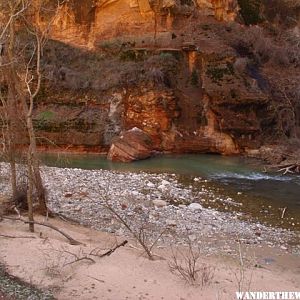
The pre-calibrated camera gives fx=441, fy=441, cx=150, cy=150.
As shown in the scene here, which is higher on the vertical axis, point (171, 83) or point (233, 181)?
point (171, 83)

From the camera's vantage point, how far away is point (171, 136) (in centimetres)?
2355

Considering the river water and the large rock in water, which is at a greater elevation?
the large rock in water

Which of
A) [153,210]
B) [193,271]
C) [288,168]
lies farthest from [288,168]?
[193,271]

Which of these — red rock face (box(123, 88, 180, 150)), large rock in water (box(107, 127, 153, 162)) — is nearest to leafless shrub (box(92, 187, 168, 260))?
large rock in water (box(107, 127, 153, 162))

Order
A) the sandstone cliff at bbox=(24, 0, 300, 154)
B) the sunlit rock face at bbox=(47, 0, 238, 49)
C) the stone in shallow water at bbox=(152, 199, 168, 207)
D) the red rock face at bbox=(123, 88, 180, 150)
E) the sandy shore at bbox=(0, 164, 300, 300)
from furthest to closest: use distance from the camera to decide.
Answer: the sunlit rock face at bbox=(47, 0, 238, 49) → the red rock face at bbox=(123, 88, 180, 150) → the sandstone cliff at bbox=(24, 0, 300, 154) → the stone in shallow water at bbox=(152, 199, 168, 207) → the sandy shore at bbox=(0, 164, 300, 300)

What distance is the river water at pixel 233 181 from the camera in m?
12.7

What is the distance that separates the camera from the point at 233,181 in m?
Answer: 16.6

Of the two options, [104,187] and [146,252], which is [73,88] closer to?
[104,187]

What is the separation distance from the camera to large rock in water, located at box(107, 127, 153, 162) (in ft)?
68.1

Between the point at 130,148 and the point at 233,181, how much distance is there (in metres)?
6.09

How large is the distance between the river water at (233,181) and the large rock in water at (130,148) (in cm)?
49

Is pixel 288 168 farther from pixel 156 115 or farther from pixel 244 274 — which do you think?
pixel 244 274

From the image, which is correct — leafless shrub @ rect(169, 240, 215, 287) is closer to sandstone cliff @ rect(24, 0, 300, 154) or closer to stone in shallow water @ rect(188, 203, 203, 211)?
stone in shallow water @ rect(188, 203, 203, 211)

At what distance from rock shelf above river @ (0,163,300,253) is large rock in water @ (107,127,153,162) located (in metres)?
4.43
